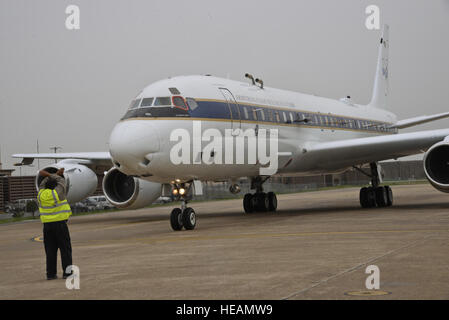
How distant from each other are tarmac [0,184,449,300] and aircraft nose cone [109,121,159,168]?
184 cm

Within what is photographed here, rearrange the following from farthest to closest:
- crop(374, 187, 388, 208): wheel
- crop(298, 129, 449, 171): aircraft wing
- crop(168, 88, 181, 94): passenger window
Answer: crop(374, 187, 388, 208): wheel, crop(298, 129, 449, 171): aircraft wing, crop(168, 88, 181, 94): passenger window

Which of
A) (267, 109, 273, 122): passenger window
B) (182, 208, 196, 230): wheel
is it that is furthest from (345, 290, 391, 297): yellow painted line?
(267, 109, 273, 122): passenger window

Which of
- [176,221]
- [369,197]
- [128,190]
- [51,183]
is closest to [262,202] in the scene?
[369,197]

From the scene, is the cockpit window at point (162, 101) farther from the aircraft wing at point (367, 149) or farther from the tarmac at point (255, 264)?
the aircraft wing at point (367, 149)

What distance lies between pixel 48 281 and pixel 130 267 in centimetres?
125

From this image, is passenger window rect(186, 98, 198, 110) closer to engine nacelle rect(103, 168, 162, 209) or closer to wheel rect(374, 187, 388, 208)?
engine nacelle rect(103, 168, 162, 209)

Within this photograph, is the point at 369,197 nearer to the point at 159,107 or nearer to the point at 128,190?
the point at 128,190

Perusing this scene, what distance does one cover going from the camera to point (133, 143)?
13859mm

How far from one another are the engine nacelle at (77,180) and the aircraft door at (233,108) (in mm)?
6633

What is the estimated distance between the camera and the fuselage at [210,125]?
14.2 meters

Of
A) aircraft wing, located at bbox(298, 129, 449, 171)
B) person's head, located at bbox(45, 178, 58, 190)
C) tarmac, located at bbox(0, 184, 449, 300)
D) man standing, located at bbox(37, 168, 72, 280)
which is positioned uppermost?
aircraft wing, located at bbox(298, 129, 449, 171)

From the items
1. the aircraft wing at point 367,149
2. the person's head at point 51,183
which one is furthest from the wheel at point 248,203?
the person's head at point 51,183

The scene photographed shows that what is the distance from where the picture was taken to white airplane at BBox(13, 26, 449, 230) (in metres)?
14.5
